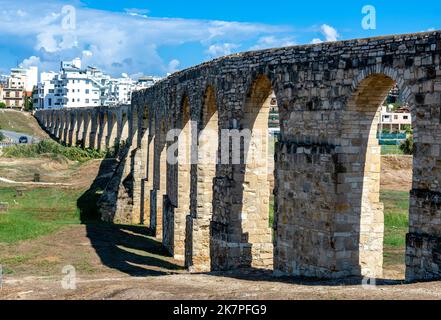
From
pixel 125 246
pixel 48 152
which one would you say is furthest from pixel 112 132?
pixel 125 246

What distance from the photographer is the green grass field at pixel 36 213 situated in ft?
82.2

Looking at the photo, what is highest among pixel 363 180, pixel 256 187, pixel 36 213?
pixel 363 180

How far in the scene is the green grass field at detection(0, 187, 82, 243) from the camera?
82.2ft

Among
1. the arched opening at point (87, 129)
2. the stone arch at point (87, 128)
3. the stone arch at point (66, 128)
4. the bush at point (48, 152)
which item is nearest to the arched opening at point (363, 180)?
the bush at point (48, 152)

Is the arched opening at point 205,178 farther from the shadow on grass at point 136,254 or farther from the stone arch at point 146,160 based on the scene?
the stone arch at point 146,160

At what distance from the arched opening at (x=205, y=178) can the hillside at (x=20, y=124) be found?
237ft

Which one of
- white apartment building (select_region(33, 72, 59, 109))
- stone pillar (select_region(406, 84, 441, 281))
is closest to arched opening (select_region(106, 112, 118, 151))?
stone pillar (select_region(406, 84, 441, 281))

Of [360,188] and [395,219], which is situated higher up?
[360,188]

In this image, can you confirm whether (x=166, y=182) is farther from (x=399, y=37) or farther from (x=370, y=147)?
(x=399, y=37)

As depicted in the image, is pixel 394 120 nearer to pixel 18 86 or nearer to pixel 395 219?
pixel 395 219

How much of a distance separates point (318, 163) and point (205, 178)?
777 centimetres

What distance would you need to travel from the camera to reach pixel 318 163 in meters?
13.8

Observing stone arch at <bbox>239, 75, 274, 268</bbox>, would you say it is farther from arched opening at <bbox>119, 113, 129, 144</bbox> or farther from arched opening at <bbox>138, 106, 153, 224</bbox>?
arched opening at <bbox>119, 113, 129, 144</bbox>

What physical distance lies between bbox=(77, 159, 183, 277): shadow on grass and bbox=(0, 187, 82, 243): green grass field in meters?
0.84
